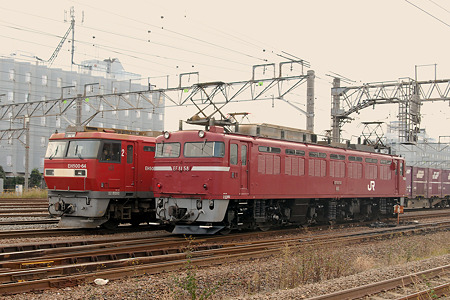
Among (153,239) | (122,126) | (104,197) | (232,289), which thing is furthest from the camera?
(122,126)

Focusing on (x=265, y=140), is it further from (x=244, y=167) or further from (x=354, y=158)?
(x=354, y=158)

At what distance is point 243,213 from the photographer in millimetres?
17344

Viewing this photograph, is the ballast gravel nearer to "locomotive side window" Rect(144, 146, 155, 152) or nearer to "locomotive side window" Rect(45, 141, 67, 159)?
"locomotive side window" Rect(144, 146, 155, 152)

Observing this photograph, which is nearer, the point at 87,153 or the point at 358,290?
the point at 358,290

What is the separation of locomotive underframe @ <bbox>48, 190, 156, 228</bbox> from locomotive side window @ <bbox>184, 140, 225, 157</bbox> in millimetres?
3004

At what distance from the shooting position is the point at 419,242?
17.2 m

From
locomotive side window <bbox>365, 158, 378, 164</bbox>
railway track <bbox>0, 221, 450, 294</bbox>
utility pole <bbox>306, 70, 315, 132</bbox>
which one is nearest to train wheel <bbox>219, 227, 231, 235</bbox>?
railway track <bbox>0, 221, 450, 294</bbox>

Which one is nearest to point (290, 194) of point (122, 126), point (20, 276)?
point (20, 276)

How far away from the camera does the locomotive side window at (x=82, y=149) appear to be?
55.6ft

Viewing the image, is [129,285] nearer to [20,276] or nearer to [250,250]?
[20,276]

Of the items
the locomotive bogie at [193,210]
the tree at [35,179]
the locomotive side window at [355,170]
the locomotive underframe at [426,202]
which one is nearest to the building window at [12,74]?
the tree at [35,179]

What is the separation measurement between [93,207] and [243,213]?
5.03m

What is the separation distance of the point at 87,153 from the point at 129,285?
831cm

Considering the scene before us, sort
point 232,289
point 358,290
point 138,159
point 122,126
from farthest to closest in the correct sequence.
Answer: point 122,126, point 138,159, point 232,289, point 358,290
